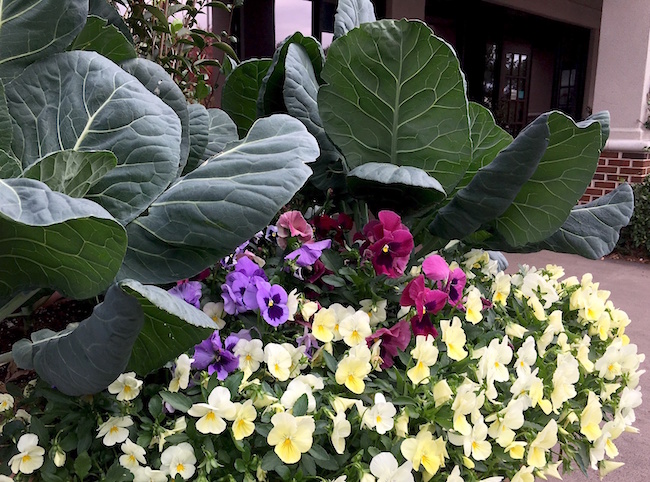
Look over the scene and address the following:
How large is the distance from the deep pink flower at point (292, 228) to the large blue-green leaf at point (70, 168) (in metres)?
0.51

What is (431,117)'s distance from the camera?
123 cm

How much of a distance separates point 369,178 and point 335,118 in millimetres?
219

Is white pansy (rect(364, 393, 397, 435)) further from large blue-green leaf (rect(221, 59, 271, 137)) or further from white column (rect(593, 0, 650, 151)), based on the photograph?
white column (rect(593, 0, 650, 151))

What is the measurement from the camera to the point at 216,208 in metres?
0.91

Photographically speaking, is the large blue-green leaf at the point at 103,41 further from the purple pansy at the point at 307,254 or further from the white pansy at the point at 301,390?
the white pansy at the point at 301,390

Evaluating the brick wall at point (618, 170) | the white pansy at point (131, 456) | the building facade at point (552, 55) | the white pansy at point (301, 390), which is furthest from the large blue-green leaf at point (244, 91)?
the brick wall at point (618, 170)

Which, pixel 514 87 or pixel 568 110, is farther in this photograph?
pixel 568 110

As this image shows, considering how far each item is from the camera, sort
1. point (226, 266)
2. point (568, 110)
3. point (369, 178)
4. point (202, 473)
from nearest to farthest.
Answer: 1. point (202, 473)
2. point (369, 178)
3. point (226, 266)
4. point (568, 110)

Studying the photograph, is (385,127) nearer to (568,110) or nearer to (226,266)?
(226,266)

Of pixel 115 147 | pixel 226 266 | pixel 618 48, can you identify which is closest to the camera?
pixel 115 147

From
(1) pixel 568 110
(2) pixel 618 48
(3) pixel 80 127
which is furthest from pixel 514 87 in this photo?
(3) pixel 80 127

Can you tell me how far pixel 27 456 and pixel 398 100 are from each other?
0.98m

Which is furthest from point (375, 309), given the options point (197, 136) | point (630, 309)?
point (630, 309)

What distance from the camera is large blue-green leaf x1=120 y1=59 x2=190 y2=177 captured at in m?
1.17
